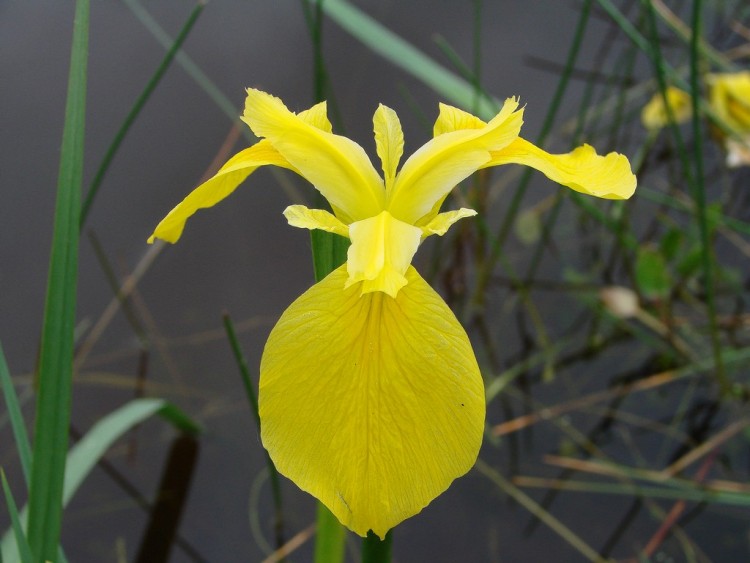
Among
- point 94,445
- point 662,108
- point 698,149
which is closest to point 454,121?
point 698,149

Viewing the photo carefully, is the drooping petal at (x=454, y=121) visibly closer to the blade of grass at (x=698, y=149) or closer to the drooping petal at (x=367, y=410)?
the drooping petal at (x=367, y=410)

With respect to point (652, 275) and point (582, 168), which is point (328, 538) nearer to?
point (582, 168)

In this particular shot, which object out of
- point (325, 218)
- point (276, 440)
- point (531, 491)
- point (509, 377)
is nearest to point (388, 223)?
point (325, 218)

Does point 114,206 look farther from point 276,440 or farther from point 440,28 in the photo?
point 276,440

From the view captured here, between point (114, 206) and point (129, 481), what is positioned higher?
point (114, 206)

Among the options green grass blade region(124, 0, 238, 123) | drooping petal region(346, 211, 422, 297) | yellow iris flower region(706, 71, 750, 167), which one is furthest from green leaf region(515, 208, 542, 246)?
drooping petal region(346, 211, 422, 297)

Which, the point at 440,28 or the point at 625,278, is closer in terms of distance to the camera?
the point at 625,278
